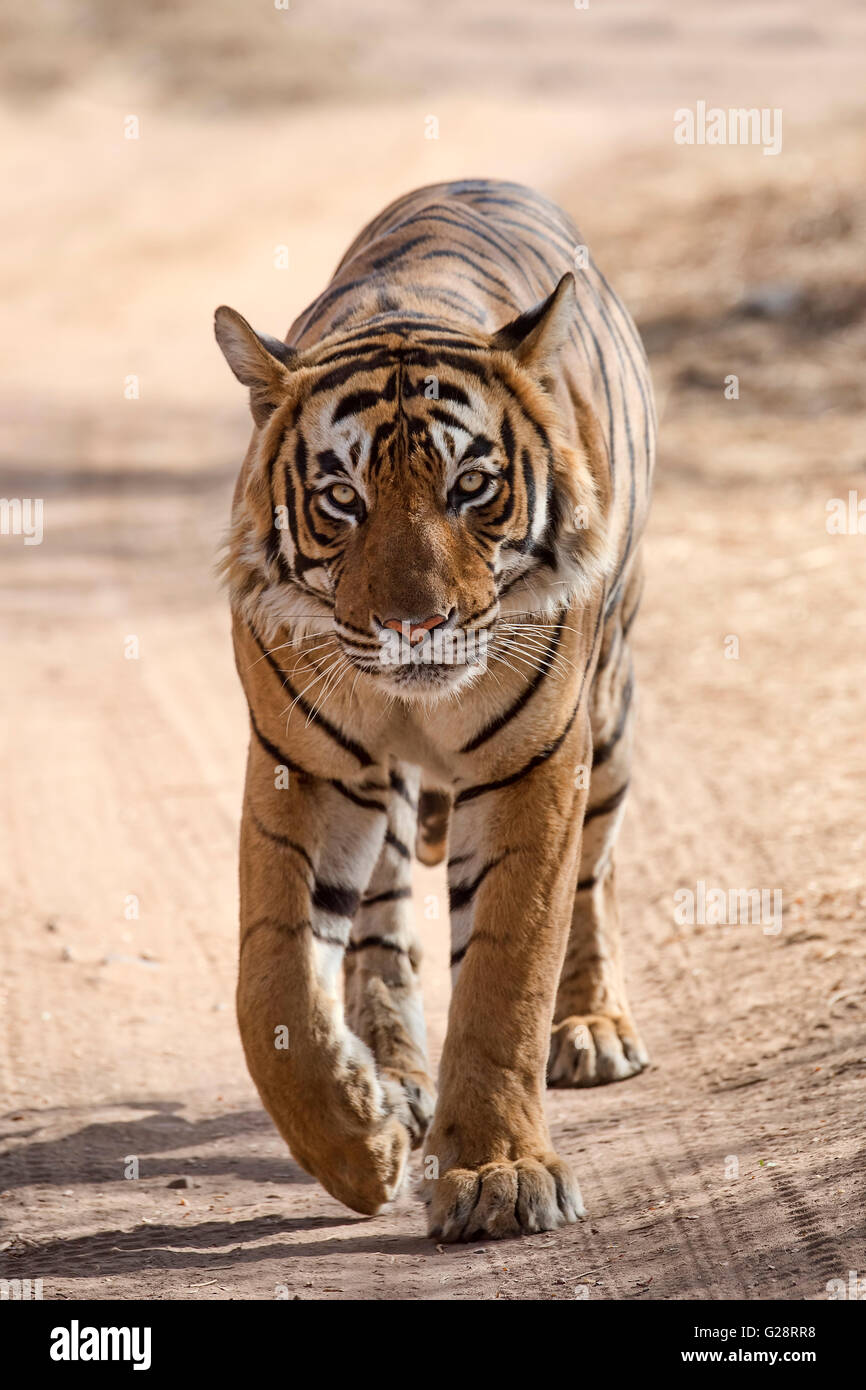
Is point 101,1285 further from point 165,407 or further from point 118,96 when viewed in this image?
point 118,96

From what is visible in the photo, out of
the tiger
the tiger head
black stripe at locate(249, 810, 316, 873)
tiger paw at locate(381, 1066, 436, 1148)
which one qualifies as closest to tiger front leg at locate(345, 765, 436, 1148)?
tiger paw at locate(381, 1066, 436, 1148)

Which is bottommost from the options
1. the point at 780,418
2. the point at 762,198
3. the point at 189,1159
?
the point at 189,1159

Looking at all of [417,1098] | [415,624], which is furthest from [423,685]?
[417,1098]

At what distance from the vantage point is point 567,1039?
426cm

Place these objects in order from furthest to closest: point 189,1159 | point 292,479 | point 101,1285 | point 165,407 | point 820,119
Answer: point 820,119, point 165,407, point 189,1159, point 292,479, point 101,1285

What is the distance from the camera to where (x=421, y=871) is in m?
5.92

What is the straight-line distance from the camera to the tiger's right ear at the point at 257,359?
Answer: 127 inches

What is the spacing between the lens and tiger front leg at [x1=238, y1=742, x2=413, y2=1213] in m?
3.16

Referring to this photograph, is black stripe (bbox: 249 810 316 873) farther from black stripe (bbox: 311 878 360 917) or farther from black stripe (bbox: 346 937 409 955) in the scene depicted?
black stripe (bbox: 346 937 409 955)

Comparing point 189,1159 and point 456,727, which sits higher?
point 456,727

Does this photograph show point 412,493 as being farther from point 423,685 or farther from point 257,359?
point 257,359

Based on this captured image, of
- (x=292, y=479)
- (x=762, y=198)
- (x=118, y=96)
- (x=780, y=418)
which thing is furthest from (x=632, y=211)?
(x=292, y=479)

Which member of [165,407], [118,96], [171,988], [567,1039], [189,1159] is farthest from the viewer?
[118,96]

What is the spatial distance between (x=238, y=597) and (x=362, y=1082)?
94 centimetres
